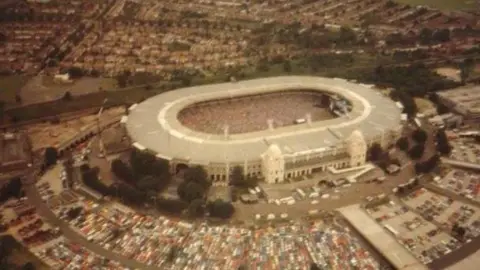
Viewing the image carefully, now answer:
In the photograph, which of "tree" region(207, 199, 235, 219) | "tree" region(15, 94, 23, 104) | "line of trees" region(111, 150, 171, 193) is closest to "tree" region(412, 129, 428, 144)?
"tree" region(207, 199, 235, 219)

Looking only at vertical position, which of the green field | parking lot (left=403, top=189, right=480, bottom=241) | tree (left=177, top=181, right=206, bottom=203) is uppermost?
the green field

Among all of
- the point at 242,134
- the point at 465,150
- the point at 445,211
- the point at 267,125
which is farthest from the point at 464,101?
the point at 242,134

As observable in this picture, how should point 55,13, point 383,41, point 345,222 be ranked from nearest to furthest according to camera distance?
point 345,222, point 383,41, point 55,13

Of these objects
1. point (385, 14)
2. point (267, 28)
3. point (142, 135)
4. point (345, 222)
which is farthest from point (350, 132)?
point (385, 14)

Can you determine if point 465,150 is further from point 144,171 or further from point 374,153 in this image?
point 144,171

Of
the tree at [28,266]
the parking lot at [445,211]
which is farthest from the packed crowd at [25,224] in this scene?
the parking lot at [445,211]

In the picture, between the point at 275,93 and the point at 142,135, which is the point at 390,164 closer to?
the point at 275,93

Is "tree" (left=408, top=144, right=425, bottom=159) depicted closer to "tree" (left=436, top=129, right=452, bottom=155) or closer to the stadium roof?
"tree" (left=436, top=129, right=452, bottom=155)
